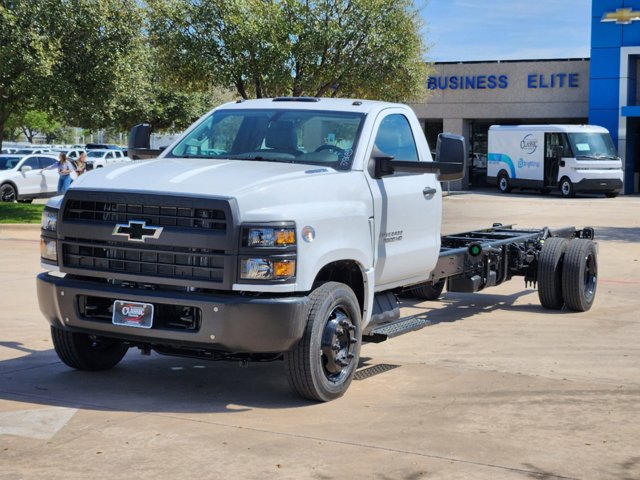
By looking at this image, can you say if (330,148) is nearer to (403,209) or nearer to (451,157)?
(403,209)

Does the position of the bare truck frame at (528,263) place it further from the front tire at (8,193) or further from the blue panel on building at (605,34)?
the blue panel on building at (605,34)

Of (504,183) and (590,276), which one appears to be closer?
(590,276)

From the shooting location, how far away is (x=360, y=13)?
3256 centimetres

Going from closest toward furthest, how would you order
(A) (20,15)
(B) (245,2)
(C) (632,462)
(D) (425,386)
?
(C) (632,462) < (D) (425,386) < (A) (20,15) < (B) (245,2)

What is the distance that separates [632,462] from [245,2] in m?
28.1

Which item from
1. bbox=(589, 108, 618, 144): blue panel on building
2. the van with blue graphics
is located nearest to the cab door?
the van with blue graphics

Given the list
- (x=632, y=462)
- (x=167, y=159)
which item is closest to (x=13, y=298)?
(x=167, y=159)

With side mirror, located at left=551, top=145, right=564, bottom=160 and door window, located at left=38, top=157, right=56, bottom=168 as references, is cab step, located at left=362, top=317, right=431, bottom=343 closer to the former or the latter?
door window, located at left=38, top=157, right=56, bottom=168

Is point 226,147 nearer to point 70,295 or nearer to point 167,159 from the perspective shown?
point 167,159

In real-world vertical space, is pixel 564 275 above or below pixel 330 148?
below

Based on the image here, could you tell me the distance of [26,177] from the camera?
33.0 metres

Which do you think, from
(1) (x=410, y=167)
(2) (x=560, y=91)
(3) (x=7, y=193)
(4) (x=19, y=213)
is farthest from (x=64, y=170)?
(2) (x=560, y=91)

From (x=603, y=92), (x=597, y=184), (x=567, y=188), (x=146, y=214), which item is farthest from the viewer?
(x=603, y=92)

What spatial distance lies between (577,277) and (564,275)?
0.15m
